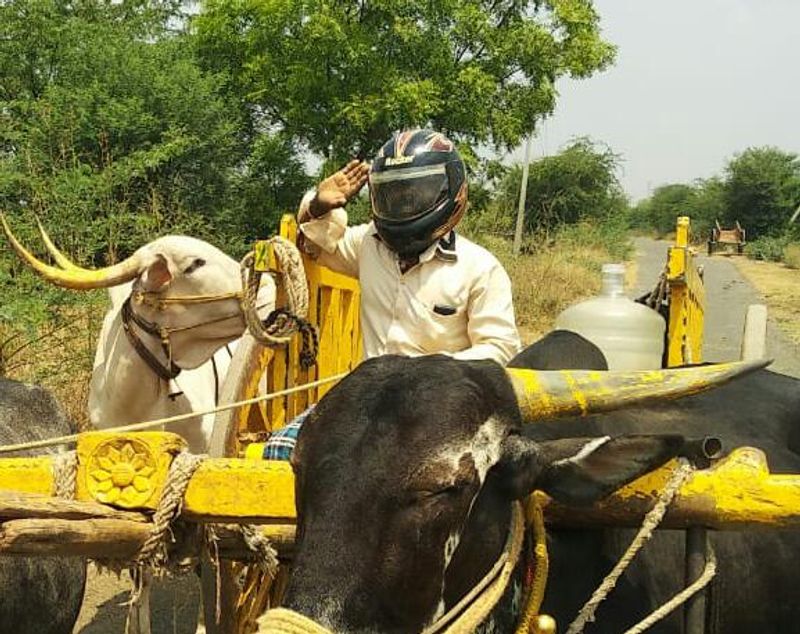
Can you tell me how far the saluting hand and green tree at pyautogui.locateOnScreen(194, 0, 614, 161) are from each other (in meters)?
17.2

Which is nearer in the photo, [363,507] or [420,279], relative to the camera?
[363,507]

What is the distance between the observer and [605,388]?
1.97 meters

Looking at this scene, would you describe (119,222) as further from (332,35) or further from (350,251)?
(332,35)

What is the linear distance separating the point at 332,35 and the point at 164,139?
514 cm

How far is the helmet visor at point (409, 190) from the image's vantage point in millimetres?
3209

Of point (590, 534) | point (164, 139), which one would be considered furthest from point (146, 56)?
point (590, 534)

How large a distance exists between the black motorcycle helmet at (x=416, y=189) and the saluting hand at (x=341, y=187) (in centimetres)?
54

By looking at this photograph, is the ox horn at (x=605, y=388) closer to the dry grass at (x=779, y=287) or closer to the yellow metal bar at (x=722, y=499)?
the yellow metal bar at (x=722, y=499)

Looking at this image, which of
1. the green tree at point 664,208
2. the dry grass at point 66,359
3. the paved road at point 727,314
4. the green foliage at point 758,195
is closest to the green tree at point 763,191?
the green foliage at point 758,195

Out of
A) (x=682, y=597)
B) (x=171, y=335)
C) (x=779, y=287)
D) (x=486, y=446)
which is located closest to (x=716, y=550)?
(x=682, y=597)

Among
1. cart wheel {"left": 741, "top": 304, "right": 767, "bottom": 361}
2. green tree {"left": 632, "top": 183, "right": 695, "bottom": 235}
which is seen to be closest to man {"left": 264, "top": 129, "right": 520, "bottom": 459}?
cart wheel {"left": 741, "top": 304, "right": 767, "bottom": 361}

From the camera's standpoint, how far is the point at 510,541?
200cm

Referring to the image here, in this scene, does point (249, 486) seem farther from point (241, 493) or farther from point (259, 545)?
point (259, 545)

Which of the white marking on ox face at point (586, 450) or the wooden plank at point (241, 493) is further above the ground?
the white marking on ox face at point (586, 450)
